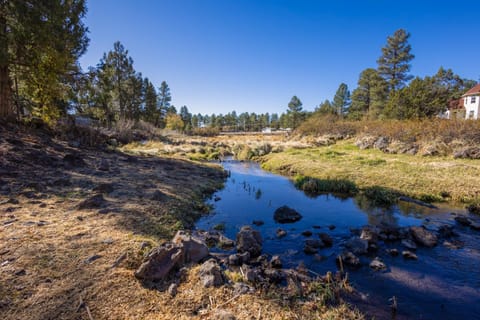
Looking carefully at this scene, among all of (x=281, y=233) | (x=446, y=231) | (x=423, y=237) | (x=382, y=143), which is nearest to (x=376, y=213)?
(x=446, y=231)

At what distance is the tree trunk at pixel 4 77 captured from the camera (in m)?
7.14

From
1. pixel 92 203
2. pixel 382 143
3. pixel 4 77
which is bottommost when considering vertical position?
pixel 92 203

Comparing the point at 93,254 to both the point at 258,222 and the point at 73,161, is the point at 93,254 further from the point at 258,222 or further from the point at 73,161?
the point at 73,161

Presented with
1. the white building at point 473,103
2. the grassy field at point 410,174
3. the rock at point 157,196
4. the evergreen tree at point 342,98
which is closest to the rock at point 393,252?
the grassy field at point 410,174

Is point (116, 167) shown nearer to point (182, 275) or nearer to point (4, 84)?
point (4, 84)

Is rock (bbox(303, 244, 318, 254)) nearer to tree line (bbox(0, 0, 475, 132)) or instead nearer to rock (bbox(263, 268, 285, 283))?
rock (bbox(263, 268, 285, 283))

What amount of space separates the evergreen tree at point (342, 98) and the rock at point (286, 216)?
164ft

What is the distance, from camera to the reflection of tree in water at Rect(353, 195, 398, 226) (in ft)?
20.6

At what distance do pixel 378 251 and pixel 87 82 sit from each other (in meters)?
14.2

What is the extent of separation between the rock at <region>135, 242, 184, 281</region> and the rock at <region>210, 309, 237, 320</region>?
101 cm

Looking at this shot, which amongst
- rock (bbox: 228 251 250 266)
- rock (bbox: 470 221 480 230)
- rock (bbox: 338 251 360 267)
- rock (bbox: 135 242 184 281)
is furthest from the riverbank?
rock (bbox: 470 221 480 230)

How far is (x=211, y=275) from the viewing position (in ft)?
10.2

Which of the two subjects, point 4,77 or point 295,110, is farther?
point 295,110

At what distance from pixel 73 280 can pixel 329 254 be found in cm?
454
